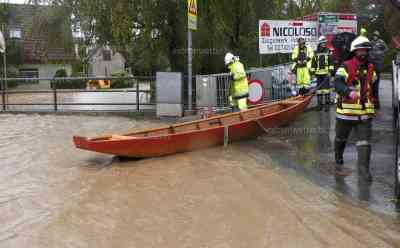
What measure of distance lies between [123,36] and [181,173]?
24.5 ft

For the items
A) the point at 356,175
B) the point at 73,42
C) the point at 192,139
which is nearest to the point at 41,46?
the point at 73,42

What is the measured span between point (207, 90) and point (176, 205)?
7.49 m

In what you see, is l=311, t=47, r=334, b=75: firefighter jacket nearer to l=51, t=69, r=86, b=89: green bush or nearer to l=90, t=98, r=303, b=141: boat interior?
l=90, t=98, r=303, b=141: boat interior

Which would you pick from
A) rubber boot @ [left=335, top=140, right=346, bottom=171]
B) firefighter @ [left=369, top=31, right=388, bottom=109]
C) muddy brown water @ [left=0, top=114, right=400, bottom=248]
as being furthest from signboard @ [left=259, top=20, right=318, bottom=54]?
rubber boot @ [left=335, top=140, right=346, bottom=171]

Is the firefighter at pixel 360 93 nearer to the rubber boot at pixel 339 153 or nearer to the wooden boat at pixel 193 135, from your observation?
the rubber boot at pixel 339 153

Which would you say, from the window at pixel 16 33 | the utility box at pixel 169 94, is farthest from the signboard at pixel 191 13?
the window at pixel 16 33

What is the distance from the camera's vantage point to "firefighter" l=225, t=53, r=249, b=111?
12.1 meters

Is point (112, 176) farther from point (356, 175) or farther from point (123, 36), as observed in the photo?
point (123, 36)

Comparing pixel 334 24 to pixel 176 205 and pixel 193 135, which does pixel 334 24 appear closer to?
pixel 193 135

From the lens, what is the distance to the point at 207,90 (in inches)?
551

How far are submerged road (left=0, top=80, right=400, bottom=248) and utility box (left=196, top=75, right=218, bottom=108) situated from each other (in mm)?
3576

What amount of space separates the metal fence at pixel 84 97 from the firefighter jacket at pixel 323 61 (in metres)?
4.70

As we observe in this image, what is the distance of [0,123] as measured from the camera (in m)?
14.5

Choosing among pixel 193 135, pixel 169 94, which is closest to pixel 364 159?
pixel 193 135
